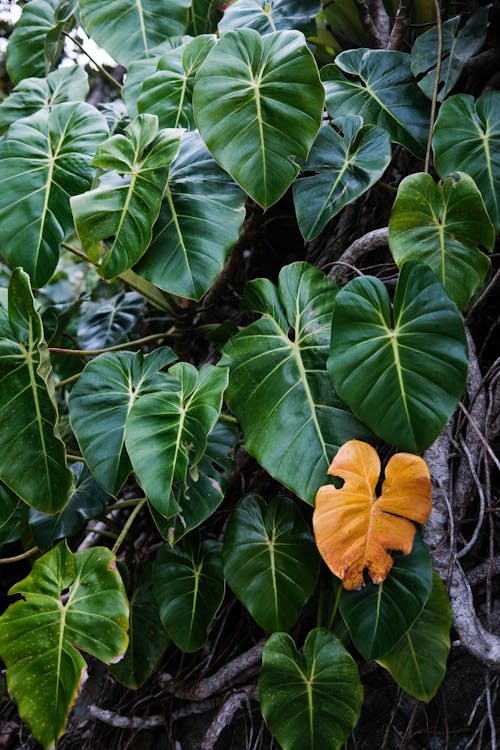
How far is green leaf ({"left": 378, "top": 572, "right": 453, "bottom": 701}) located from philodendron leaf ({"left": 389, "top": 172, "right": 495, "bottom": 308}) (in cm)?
51

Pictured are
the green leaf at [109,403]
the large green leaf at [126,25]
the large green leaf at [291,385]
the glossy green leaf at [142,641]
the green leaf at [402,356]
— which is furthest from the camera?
the large green leaf at [126,25]

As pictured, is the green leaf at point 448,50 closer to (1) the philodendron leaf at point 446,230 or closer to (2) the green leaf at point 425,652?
(1) the philodendron leaf at point 446,230

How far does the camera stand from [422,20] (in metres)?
1.50

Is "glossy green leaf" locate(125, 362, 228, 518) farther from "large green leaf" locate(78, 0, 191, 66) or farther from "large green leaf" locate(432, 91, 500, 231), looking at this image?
"large green leaf" locate(78, 0, 191, 66)

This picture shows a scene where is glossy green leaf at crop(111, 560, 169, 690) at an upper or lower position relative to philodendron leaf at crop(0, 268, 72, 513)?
lower

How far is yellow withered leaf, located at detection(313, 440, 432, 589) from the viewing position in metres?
0.93

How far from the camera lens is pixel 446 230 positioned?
107 cm

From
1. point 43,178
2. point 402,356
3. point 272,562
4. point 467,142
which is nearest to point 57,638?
point 272,562

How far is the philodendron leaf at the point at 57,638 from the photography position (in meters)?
1.06

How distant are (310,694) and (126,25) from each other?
5.12 feet

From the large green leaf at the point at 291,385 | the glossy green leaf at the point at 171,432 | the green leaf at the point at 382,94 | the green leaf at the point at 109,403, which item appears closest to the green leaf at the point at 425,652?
the large green leaf at the point at 291,385

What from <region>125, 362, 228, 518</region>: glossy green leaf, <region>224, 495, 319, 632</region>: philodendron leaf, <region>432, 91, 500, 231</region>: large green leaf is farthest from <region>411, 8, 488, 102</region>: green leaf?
<region>224, 495, 319, 632</region>: philodendron leaf

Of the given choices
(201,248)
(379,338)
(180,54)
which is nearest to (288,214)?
(180,54)

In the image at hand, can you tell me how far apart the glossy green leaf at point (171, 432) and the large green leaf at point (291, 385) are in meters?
0.06
